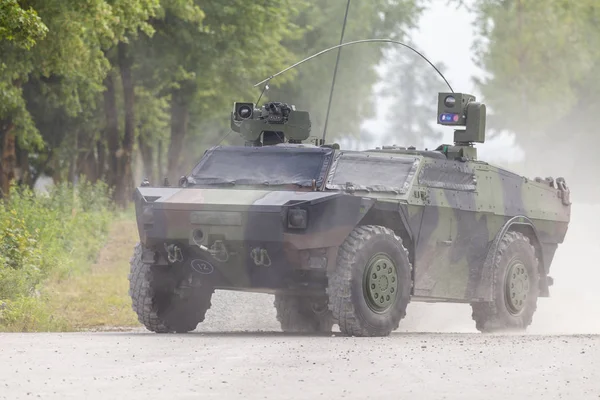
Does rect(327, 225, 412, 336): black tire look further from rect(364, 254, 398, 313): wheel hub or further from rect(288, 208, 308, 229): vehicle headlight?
rect(288, 208, 308, 229): vehicle headlight

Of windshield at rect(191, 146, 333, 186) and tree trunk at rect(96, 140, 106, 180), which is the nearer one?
windshield at rect(191, 146, 333, 186)

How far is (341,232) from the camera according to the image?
1496 centimetres

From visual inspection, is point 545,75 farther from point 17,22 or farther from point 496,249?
point 496,249

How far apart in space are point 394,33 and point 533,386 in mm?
46432

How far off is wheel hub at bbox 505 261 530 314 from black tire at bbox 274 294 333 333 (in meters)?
2.14

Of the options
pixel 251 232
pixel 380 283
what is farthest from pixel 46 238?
pixel 380 283

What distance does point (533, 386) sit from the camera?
36.4 ft

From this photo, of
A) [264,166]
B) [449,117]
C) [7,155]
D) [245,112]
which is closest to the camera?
[264,166]

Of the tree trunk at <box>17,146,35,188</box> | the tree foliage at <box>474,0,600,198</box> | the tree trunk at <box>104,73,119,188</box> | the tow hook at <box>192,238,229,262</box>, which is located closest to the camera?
the tow hook at <box>192,238,229,262</box>

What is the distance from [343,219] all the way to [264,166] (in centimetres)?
196

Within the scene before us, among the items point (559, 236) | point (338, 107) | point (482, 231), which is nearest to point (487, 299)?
point (482, 231)

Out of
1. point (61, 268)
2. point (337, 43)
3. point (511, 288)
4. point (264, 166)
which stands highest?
point (337, 43)

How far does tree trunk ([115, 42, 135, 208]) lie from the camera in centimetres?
4144

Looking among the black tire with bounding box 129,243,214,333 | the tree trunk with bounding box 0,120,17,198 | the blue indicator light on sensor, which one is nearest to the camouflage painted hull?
the black tire with bounding box 129,243,214,333
